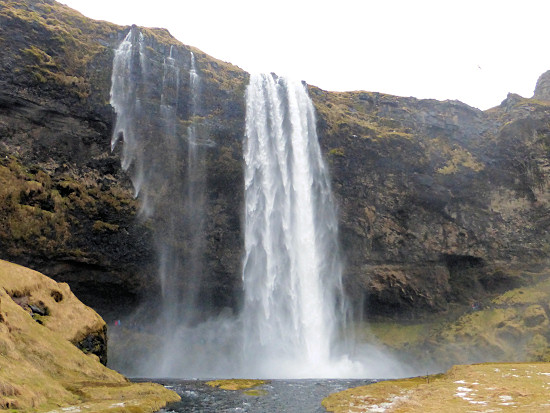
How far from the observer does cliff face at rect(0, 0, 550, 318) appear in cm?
4594

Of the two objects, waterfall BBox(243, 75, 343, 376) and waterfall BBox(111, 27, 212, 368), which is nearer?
waterfall BBox(243, 75, 343, 376)

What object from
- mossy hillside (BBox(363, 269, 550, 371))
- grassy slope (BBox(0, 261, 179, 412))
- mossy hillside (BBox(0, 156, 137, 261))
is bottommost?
mossy hillside (BBox(363, 269, 550, 371))

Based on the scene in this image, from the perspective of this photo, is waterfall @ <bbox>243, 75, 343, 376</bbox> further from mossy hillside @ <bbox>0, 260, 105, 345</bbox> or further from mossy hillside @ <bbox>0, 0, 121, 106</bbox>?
mossy hillside @ <bbox>0, 260, 105, 345</bbox>

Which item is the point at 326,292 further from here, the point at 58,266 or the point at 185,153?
the point at 58,266

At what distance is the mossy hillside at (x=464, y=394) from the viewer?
1909 cm

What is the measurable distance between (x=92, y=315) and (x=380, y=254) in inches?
1478

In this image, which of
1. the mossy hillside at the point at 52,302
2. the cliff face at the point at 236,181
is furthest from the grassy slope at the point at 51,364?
the cliff face at the point at 236,181

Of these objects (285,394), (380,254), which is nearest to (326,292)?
(380,254)

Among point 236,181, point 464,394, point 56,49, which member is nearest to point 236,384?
point 464,394

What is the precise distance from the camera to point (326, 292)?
5522cm

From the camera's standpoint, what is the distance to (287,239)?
175 ft

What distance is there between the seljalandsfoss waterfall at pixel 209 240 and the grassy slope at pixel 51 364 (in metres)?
19.7

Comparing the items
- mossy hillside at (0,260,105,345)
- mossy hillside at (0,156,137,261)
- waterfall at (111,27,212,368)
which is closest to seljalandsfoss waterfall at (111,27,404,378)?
waterfall at (111,27,212,368)

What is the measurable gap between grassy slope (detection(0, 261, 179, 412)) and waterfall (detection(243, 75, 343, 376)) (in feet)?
72.7
